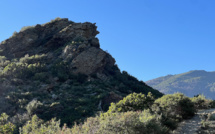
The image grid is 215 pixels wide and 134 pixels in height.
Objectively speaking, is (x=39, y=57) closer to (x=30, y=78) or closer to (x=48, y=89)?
(x=30, y=78)

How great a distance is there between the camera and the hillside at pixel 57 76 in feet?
59.6

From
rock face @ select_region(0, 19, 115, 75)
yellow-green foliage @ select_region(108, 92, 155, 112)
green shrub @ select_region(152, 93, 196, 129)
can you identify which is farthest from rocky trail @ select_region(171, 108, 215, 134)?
rock face @ select_region(0, 19, 115, 75)

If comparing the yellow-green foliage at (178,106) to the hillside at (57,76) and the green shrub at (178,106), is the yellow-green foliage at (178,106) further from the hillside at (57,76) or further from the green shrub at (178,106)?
the hillside at (57,76)

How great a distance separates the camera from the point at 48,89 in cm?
2256

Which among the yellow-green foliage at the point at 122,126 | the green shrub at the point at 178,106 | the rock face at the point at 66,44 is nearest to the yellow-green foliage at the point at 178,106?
the green shrub at the point at 178,106

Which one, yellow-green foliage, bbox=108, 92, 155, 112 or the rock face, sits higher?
the rock face

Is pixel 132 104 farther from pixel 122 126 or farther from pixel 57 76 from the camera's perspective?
pixel 57 76

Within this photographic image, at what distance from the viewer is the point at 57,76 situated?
25594 mm

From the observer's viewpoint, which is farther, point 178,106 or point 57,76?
point 57,76

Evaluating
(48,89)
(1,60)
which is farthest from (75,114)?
(1,60)

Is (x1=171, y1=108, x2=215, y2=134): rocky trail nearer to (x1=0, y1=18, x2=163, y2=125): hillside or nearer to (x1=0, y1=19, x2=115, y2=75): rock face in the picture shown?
(x1=0, y1=18, x2=163, y2=125): hillside

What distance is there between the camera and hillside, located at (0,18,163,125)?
59.6 feet

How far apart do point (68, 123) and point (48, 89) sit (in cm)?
796

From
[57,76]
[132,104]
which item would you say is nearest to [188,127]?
[132,104]
